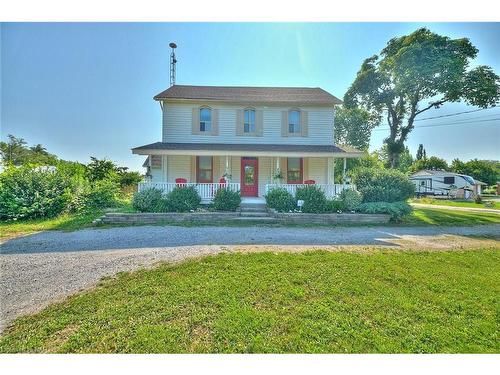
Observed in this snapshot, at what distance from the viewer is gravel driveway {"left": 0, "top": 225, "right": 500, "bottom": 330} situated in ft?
11.7

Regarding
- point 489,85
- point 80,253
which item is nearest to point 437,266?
point 80,253

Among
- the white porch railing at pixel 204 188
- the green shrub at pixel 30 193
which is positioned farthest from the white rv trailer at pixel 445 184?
the green shrub at pixel 30 193

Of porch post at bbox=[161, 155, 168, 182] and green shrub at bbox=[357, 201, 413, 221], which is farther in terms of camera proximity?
porch post at bbox=[161, 155, 168, 182]

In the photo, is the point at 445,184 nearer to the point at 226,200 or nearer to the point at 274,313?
the point at 226,200

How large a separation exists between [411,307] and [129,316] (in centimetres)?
377

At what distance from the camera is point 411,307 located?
3131 millimetres

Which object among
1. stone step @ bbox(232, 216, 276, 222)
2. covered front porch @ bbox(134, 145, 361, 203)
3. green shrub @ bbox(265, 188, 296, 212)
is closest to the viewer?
stone step @ bbox(232, 216, 276, 222)

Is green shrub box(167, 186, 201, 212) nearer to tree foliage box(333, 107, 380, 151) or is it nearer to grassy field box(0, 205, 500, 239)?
grassy field box(0, 205, 500, 239)

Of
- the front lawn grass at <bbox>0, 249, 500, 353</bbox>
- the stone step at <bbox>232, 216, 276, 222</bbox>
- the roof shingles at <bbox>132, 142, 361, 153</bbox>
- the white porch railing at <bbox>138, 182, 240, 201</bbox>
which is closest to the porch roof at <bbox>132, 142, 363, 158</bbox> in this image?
the roof shingles at <bbox>132, 142, 361, 153</bbox>

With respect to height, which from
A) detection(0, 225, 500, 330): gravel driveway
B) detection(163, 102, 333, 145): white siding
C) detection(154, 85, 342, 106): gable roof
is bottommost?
detection(0, 225, 500, 330): gravel driveway

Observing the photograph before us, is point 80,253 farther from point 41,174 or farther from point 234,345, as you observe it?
point 41,174

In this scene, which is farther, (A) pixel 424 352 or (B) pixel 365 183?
(B) pixel 365 183

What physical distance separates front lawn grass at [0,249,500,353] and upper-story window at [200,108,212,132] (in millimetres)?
10385

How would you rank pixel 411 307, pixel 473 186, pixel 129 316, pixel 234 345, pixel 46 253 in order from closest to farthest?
pixel 234 345 < pixel 129 316 < pixel 411 307 < pixel 46 253 < pixel 473 186
